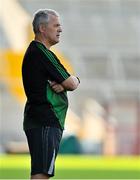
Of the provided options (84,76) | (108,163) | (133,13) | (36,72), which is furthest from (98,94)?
(36,72)

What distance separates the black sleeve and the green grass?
8.62m

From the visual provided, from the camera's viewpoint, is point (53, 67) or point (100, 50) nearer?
point (53, 67)

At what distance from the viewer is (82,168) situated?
14805mm

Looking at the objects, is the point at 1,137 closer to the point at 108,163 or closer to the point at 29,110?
the point at 108,163

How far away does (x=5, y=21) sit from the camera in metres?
24.1

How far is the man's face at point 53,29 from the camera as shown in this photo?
4898 mm

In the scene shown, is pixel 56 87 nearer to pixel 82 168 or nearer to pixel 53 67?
pixel 53 67

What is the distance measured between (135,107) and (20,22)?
375 cm

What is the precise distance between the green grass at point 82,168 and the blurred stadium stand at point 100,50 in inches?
278

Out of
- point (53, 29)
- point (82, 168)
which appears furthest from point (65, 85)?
point (82, 168)

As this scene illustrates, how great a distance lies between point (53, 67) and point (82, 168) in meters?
10.1

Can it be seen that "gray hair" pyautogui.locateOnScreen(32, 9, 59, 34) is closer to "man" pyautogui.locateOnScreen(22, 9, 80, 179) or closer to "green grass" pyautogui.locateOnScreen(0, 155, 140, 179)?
"man" pyautogui.locateOnScreen(22, 9, 80, 179)

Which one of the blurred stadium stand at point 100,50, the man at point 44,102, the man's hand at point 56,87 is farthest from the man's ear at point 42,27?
the blurred stadium stand at point 100,50

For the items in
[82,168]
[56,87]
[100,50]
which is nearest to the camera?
[56,87]
